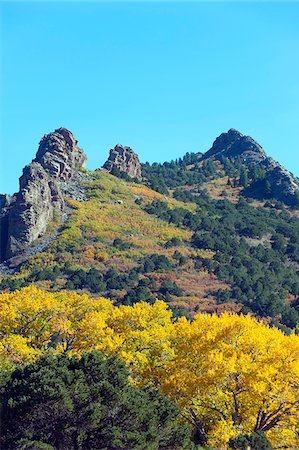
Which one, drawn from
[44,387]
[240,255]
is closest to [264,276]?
[240,255]

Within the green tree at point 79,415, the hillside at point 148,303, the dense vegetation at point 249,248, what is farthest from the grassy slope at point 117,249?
the green tree at point 79,415

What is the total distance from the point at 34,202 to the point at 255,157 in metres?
90.9

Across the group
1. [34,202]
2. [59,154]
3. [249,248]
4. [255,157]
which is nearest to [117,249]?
[34,202]

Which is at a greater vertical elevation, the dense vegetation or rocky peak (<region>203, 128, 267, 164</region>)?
rocky peak (<region>203, 128, 267, 164</region>)

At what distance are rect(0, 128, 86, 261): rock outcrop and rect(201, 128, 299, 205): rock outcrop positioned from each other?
47316 mm

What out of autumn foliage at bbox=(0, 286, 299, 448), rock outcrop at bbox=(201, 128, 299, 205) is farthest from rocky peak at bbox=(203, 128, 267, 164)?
autumn foliage at bbox=(0, 286, 299, 448)

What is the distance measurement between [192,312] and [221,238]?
89.7ft

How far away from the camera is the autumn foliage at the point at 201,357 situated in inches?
890

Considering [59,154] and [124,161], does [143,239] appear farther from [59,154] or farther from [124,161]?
[124,161]

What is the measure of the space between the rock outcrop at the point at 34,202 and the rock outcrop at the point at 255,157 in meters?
47.3

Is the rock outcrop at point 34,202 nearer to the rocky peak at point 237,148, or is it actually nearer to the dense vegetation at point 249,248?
the dense vegetation at point 249,248

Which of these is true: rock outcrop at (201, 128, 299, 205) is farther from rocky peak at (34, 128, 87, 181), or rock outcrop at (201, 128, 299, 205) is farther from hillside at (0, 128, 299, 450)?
rocky peak at (34, 128, 87, 181)

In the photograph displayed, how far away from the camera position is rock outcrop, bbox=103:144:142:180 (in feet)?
369

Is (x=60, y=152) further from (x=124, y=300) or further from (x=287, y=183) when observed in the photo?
(x=287, y=183)
